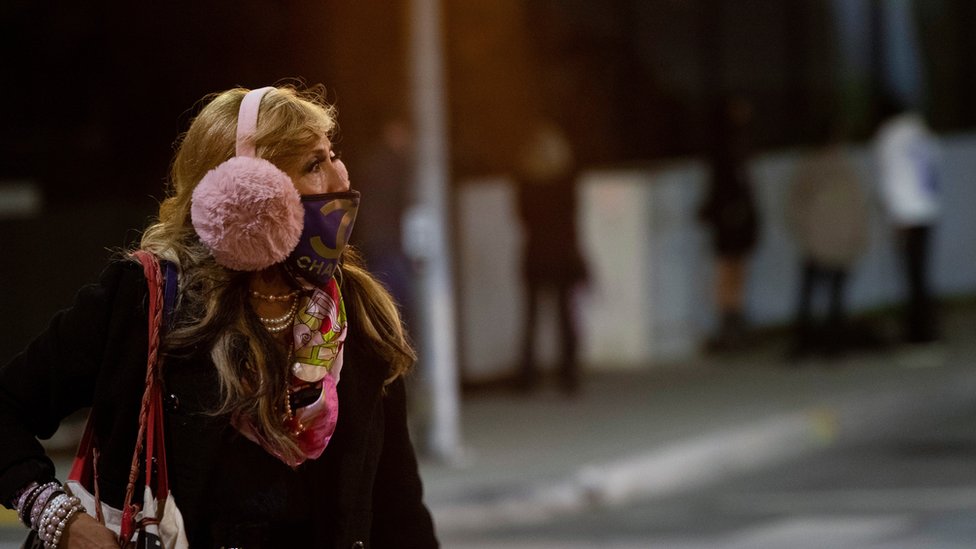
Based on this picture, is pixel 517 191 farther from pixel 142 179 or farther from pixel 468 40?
pixel 142 179

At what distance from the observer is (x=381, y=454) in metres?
3.30

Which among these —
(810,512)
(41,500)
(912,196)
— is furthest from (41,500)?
(912,196)

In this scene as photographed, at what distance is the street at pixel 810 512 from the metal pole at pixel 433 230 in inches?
55.0

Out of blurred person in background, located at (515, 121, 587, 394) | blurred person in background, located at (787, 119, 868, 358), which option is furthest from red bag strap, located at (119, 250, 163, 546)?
blurred person in background, located at (787, 119, 868, 358)

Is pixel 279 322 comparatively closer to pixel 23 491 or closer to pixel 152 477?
pixel 152 477

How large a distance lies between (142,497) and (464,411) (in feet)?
32.3

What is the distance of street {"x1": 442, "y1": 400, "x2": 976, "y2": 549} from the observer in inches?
340

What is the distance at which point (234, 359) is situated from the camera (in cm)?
293

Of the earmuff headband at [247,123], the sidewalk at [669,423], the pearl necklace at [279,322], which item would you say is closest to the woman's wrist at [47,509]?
the pearl necklace at [279,322]

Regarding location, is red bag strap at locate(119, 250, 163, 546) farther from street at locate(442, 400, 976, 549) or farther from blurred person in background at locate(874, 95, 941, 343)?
blurred person in background at locate(874, 95, 941, 343)

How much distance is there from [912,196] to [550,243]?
345cm

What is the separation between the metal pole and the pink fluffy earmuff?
24.7 feet

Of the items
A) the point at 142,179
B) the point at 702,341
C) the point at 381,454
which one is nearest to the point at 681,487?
the point at 142,179

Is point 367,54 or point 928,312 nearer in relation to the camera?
point 367,54
